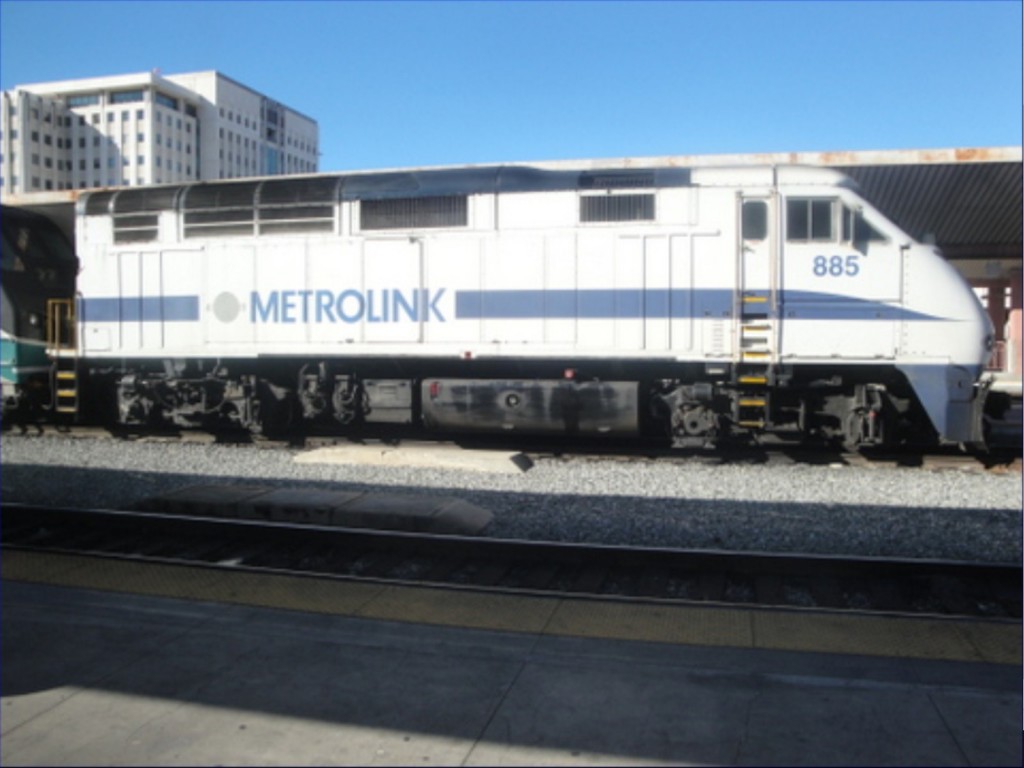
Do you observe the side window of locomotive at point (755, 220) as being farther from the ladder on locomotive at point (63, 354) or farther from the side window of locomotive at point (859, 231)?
the ladder on locomotive at point (63, 354)

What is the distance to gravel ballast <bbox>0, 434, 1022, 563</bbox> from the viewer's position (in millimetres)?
7309

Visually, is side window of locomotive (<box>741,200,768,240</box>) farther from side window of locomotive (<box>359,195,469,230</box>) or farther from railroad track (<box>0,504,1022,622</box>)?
railroad track (<box>0,504,1022,622</box>)

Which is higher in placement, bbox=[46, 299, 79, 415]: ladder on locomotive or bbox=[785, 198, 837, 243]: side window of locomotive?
bbox=[785, 198, 837, 243]: side window of locomotive

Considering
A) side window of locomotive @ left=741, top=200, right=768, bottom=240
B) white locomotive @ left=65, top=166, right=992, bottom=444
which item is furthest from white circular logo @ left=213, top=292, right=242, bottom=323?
side window of locomotive @ left=741, top=200, right=768, bottom=240

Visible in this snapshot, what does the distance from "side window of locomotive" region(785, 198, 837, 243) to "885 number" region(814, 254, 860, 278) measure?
0.80ft

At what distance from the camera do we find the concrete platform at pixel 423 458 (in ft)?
34.8

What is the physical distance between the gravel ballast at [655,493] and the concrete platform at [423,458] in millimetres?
218

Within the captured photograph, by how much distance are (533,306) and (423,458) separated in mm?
→ 2502

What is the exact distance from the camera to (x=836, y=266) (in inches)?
417

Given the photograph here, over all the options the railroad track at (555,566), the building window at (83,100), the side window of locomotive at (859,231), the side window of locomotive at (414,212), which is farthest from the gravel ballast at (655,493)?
the building window at (83,100)

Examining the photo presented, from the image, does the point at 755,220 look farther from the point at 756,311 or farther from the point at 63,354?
the point at 63,354

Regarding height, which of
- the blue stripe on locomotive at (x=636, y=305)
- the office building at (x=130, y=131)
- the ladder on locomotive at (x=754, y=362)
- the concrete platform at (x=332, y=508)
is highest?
the office building at (x=130, y=131)

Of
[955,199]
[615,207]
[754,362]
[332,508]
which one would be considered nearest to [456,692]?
[332,508]

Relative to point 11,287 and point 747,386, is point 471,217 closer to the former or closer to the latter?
point 747,386
